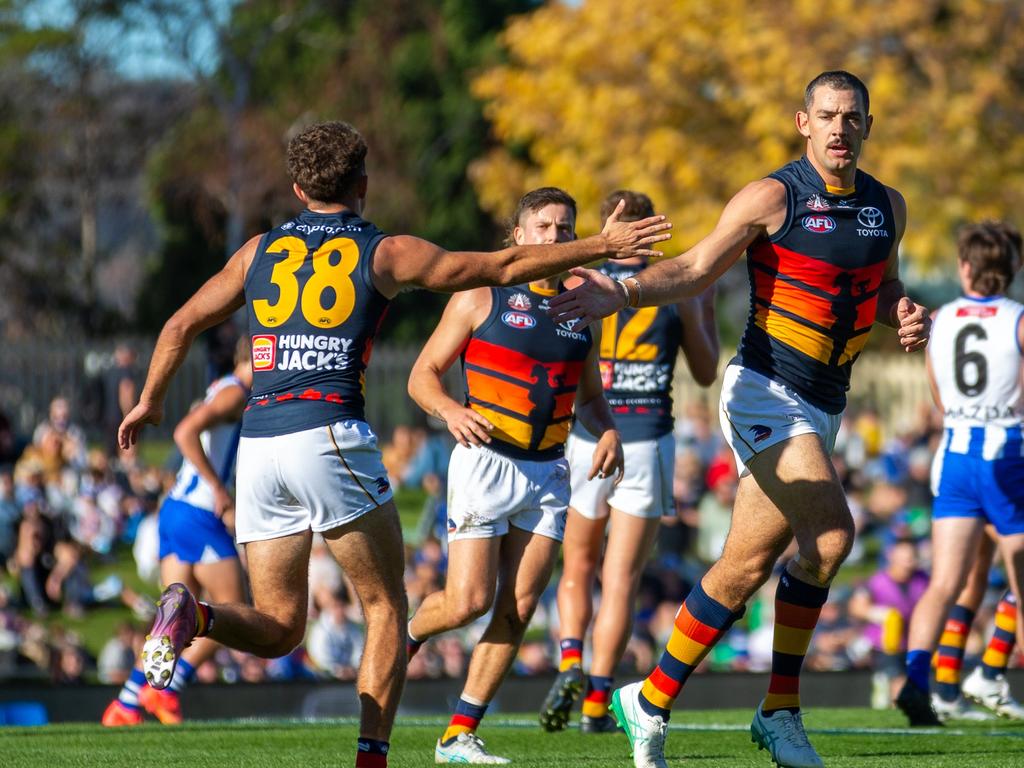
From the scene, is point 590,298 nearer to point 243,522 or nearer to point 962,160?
point 243,522

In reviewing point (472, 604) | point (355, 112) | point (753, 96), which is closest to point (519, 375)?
point (472, 604)

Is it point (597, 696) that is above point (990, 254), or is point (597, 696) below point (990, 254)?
below

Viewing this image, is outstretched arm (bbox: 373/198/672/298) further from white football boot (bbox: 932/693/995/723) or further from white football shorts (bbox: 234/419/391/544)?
white football boot (bbox: 932/693/995/723)

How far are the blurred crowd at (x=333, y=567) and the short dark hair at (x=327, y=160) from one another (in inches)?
278

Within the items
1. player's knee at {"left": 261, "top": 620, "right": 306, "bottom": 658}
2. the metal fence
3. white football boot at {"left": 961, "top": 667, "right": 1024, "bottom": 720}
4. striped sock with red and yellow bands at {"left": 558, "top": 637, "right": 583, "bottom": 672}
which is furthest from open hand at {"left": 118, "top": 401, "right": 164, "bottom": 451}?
the metal fence

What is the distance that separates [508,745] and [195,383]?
803 inches

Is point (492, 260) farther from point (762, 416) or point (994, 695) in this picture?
point (994, 695)

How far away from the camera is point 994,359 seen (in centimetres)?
906

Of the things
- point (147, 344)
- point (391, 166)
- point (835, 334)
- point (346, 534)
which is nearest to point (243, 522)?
point (346, 534)

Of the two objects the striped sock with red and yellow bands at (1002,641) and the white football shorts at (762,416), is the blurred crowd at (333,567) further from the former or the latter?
the white football shorts at (762,416)

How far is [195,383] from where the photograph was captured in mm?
27812

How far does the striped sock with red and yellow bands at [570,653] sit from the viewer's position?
8521 millimetres

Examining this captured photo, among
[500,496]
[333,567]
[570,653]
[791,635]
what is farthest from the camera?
[333,567]

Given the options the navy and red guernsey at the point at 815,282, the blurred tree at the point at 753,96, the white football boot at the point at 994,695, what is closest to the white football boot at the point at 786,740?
the navy and red guernsey at the point at 815,282
